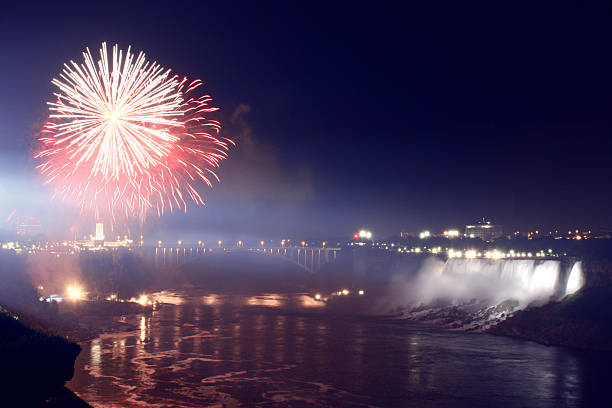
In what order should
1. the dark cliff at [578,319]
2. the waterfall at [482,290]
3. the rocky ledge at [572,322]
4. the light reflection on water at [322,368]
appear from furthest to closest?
1. the waterfall at [482,290]
2. the dark cliff at [578,319]
3. the rocky ledge at [572,322]
4. the light reflection on water at [322,368]

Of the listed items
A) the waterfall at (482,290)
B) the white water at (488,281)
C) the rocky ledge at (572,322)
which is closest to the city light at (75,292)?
the waterfall at (482,290)

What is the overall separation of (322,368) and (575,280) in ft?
119

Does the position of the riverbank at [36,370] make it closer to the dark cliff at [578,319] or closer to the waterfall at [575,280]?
the dark cliff at [578,319]

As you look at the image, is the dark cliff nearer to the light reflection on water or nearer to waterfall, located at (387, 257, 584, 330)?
waterfall, located at (387, 257, 584, 330)

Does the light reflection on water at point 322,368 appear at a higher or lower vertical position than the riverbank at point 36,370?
lower

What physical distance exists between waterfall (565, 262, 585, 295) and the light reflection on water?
531 inches

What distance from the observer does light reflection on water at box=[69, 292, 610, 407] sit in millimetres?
38969

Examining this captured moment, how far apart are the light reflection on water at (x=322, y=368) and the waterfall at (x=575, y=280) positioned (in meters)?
13.5

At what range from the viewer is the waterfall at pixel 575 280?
222 feet

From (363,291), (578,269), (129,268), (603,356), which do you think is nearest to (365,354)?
(603,356)

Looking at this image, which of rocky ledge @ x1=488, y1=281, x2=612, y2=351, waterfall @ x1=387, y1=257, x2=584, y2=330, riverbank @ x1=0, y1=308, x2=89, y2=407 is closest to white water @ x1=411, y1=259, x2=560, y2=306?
waterfall @ x1=387, y1=257, x2=584, y2=330

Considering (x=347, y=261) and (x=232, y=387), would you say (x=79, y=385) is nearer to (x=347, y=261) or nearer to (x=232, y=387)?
(x=232, y=387)

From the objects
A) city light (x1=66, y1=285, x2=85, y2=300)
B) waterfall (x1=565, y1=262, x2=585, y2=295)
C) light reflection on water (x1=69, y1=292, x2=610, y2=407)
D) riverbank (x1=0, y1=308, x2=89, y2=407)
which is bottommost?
light reflection on water (x1=69, y1=292, x2=610, y2=407)

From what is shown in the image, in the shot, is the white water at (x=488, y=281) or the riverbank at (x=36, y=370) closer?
the riverbank at (x=36, y=370)
